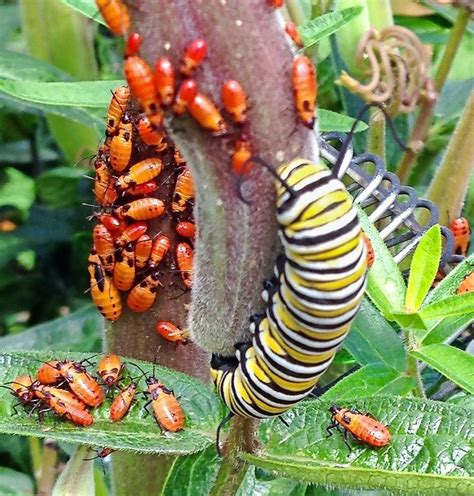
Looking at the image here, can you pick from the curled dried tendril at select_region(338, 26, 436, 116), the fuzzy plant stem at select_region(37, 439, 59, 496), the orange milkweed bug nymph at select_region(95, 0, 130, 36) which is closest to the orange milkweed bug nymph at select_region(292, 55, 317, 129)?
the orange milkweed bug nymph at select_region(95, 0, 130, 36)

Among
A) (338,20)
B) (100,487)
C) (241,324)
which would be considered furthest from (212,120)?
(100,487)

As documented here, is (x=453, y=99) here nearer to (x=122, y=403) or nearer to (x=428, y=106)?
(x=428, y=106)

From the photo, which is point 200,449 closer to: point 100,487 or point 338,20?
point 100,487

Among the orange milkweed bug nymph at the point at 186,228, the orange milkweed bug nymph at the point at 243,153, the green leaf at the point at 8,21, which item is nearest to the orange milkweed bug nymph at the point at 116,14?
the orange milkweed bug nymph at the point at 243,153

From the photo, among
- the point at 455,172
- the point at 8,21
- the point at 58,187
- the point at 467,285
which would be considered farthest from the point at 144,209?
the point at 8,21

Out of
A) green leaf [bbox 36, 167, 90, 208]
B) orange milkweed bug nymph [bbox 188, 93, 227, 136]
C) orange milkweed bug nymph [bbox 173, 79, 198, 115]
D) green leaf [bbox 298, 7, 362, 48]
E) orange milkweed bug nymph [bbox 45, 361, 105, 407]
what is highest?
orange milkweed bug nymph [bbox 173, 79, 198, 115]

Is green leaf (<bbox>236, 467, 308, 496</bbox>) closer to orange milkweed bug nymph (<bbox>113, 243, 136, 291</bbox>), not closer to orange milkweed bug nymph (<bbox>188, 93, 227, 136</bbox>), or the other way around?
orange milkweed bug nymph (<bbox>113, 243, 136, 291</bbox>)
